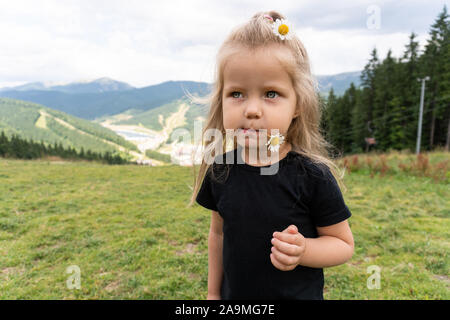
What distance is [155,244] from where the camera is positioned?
475 centimetres

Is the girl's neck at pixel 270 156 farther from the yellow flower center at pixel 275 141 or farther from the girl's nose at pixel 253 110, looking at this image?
the girl's nose at pixel 253 110

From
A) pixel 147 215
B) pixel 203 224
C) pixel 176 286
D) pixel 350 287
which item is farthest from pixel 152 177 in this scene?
pixel 350 287

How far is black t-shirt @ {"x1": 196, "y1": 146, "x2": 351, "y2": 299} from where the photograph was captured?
50.5 inches

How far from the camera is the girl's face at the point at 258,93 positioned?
118 centimetres

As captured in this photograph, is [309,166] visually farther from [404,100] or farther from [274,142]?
[404,100]

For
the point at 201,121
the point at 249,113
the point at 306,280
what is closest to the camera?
the point at 249,113

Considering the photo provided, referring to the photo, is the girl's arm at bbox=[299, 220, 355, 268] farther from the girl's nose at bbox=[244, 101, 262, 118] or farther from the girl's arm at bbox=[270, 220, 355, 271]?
the girl's nose at bbox=[244, 101, 262, 118]

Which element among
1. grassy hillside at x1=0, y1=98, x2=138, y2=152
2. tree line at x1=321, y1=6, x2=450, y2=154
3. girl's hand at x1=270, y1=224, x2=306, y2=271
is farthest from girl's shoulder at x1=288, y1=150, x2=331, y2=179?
grassy hillside at x1=0, y1=98, x2=138, y2=152

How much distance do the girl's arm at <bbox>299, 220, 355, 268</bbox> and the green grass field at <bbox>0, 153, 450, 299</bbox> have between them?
7.99 ft

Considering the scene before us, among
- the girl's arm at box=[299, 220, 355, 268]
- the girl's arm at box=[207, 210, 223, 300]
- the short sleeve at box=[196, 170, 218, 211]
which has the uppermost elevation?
the short sleeve at box=[196, 170, 218, 211]

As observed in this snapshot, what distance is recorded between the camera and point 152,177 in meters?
11.4
